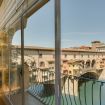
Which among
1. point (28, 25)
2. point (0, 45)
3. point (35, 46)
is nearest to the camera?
point (35, 46)

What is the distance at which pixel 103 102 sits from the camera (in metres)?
1.65

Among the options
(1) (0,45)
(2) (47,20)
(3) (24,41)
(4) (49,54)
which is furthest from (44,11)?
(1) (0,45)

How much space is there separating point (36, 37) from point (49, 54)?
0.71m

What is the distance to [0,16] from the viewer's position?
5.99m

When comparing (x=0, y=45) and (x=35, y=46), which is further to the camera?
(x=0, y=45)

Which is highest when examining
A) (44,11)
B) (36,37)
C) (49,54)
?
(44,11)

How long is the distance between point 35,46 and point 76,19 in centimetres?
130

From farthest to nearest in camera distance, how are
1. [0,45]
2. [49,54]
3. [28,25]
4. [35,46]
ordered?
[0,45] → [28,25] → [35,46] → [49,54]

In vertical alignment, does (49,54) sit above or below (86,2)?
below

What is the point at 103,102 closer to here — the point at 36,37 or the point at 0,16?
the point at 36,37

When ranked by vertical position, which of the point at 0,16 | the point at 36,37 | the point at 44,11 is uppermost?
the point at 0,16

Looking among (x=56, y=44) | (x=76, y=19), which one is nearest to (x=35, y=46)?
(x=56, y=44)

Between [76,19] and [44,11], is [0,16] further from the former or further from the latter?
[76,19]

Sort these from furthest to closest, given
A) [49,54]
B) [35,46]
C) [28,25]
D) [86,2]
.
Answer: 1. [28,25]
2. [35,46]
3. [49,54]
4. [86,2]
